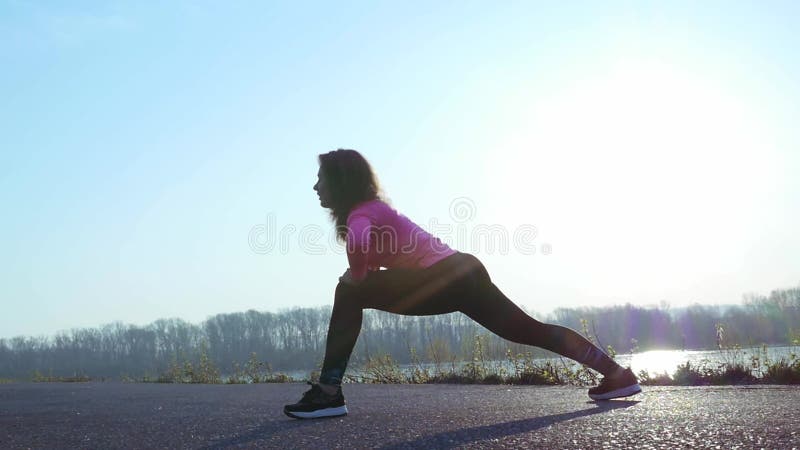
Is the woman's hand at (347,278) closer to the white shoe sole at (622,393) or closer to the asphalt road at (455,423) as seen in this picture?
the asphalt road at (455,423)

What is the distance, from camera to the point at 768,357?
20.3 feet

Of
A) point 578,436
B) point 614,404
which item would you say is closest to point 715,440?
point 578,436

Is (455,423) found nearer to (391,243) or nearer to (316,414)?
(316,414)

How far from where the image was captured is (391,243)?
4.25 meters

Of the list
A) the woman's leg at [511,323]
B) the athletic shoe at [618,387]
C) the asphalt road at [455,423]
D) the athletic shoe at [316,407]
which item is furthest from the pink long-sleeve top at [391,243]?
the athletic shoe at [618,387]

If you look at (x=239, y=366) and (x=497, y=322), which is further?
(x=239, y=366)

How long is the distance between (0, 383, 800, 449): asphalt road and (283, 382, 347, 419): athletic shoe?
10 centimetres

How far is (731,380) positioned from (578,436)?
352 cm

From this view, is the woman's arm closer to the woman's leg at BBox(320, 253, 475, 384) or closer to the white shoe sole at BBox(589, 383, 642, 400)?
the woman's leg at BBox(320, 253, 475, 384)

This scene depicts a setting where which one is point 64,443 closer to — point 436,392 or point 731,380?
point 436,392

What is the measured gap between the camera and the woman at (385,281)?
4.19 meters

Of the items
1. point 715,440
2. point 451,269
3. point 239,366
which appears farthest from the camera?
point 239,366

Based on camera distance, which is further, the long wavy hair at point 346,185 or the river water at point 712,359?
the river water at point 712,359

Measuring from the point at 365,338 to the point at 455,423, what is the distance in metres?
7.12
